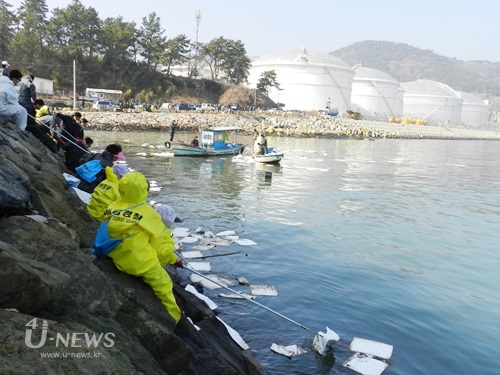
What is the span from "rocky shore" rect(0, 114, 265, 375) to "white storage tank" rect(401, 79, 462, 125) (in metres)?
144

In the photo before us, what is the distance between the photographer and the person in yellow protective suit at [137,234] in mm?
4203

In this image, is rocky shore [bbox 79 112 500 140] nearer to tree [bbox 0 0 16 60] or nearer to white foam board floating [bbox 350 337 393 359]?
tree [bbox 0 0 16 60]

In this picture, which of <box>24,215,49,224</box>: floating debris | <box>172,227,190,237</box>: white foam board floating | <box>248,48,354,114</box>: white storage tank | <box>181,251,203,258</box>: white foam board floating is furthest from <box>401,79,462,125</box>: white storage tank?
<box>24,215,49,224</box>: floating debris

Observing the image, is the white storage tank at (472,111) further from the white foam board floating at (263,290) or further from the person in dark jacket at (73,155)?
the white foam board floating at (263,290)

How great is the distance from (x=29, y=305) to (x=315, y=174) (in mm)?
22889

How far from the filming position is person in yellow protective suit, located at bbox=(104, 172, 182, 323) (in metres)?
4.20

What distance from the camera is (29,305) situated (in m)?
2.95

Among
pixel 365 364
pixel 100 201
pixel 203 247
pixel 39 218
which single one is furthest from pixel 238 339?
pixel 203 247

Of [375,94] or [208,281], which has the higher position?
[375,94]

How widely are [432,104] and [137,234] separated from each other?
150775mm

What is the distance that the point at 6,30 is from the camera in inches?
2569

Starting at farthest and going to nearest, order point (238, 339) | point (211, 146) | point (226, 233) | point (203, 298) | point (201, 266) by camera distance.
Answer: point (211, 146) < point (226, 233) < point (201, 266) < point (203, 298) < point (238, 339)

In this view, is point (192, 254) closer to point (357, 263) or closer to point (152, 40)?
point (357, 263)

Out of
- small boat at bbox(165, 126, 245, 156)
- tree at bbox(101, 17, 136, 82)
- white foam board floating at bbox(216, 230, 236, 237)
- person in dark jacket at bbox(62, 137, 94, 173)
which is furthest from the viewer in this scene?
tree at bbox(101, 17, 136, 82)
